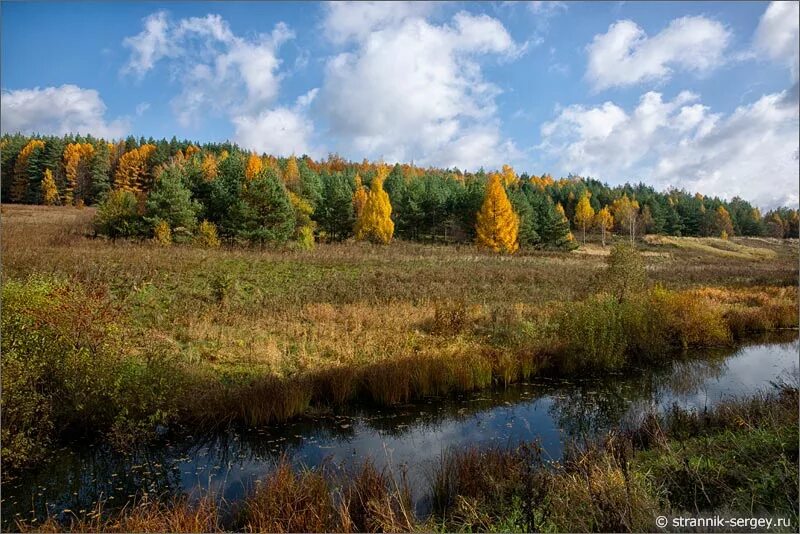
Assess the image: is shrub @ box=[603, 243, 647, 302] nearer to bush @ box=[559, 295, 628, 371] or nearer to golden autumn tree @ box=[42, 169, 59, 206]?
bush @ box=[559, 295, 628, 371]

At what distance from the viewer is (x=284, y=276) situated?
27.1 metres

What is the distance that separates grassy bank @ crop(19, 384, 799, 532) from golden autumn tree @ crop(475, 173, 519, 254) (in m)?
44.1

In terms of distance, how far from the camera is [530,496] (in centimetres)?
608

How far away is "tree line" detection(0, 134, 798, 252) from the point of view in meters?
41.3

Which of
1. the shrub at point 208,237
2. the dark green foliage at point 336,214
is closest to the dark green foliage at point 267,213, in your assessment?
the shrub at point 208,237

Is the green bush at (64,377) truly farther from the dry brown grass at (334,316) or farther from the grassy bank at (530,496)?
the grassy bank at (530,496)

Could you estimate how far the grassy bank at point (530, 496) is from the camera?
217 inches

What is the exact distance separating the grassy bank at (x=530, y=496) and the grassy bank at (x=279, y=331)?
3.20m

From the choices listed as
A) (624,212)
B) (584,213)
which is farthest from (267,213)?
(624,212)

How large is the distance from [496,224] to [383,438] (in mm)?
43589

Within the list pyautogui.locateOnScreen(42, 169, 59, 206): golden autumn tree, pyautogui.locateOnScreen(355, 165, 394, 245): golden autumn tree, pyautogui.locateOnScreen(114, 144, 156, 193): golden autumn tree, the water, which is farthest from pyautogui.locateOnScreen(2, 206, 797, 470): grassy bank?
pyautogui.locateOnScreen(114, 144, 156, 193): golden autumn tree

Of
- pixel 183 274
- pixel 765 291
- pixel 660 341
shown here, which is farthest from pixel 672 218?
pixel 183 274

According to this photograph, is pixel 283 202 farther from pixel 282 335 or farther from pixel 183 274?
pixel 282 335

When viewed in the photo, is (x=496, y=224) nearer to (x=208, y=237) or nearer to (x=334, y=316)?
(x=208, y=237)
